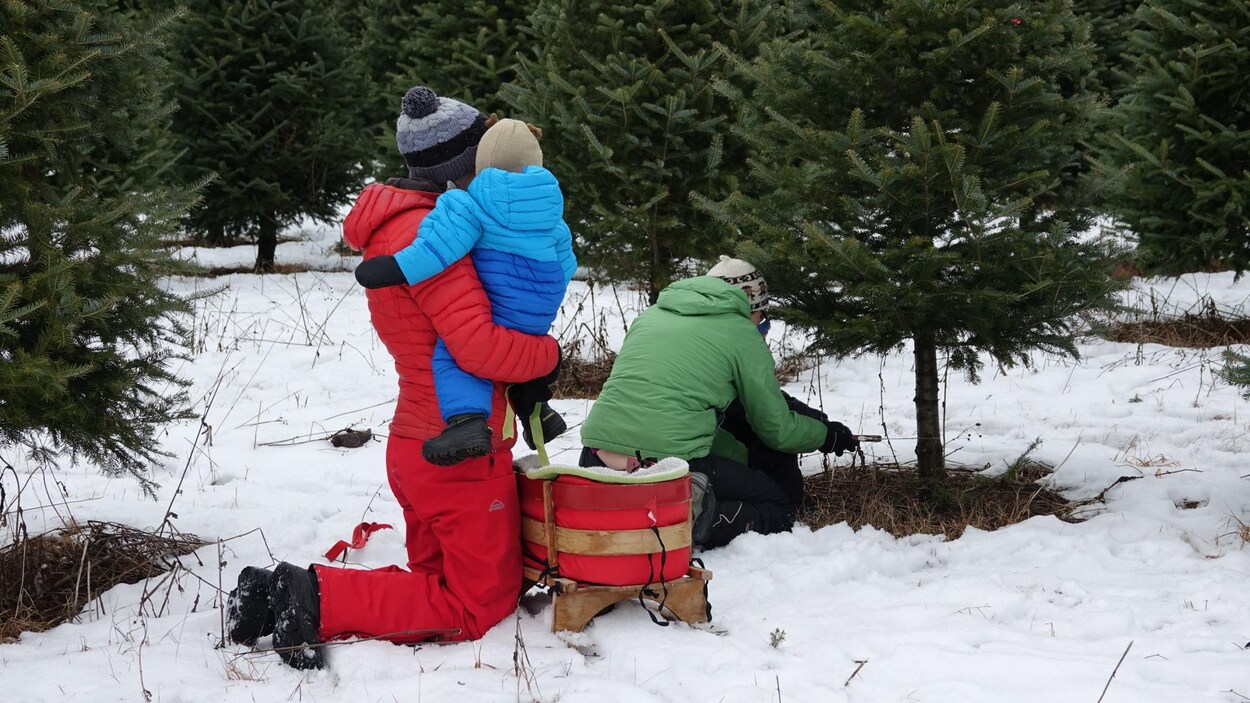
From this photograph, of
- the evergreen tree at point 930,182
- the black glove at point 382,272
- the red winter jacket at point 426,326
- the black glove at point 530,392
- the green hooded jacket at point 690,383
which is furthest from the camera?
the green hooded jacket at point 690,383

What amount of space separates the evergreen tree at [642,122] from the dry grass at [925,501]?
2.35 meters

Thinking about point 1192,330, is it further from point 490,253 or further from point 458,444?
point 458,444

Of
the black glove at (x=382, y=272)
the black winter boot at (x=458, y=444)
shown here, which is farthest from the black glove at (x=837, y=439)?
the black glove at (x=382, y=272)

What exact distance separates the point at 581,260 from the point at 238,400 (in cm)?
245

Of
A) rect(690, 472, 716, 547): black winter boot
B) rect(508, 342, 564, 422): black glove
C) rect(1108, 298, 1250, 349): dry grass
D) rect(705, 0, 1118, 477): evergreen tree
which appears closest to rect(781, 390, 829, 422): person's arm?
rect(705, 0, 1118, 477): evergreen tree

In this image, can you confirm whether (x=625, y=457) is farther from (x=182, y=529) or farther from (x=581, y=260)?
(x=581, y=260)

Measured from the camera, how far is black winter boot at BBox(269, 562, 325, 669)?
326cm

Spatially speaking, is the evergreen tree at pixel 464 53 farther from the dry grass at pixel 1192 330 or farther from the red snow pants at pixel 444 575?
the red snow pants at pixel 444 575

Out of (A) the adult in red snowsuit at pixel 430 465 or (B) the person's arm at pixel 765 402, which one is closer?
(A) the adult in red snowsuit at pixel 430 465

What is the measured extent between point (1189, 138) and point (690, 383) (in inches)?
207

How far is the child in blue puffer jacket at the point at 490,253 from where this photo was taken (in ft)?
10.7

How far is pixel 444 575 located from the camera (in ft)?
11.7

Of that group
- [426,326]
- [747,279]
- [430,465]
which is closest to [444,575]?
[430,465]

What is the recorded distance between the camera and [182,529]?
4.63 meters
